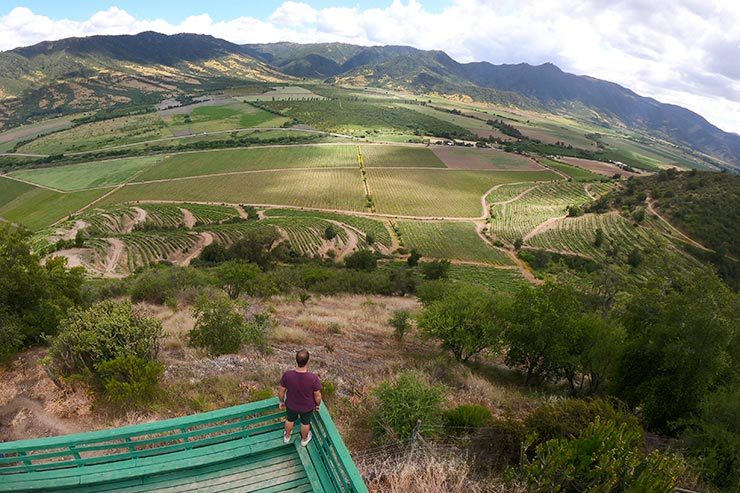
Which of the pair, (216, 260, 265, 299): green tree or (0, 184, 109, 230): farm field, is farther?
(0, 184, 109, 230): farm field

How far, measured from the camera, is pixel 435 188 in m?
106

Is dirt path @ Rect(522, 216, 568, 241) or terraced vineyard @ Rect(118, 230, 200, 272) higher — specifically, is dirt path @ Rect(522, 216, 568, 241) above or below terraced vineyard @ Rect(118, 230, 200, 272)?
above

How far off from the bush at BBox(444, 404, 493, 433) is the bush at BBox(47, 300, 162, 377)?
8.85m

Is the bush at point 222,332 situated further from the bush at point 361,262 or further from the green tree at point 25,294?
the bush at point 361,262

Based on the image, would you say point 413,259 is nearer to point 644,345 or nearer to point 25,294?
point 644,345

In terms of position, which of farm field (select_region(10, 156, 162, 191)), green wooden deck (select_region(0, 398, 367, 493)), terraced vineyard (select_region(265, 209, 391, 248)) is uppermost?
green wooden deck (select_region(0, 398, 367, 493))

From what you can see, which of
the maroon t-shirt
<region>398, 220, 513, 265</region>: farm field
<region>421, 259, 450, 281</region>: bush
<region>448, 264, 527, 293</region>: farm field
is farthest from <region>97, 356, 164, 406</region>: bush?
<region>398, 220, 513, 265</region>: farm field

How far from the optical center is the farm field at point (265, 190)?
308 ft

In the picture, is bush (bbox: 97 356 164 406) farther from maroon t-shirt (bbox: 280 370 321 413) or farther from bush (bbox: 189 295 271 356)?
maroon t-shirt (bbox: 280 370 321 413)

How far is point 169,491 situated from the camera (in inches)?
231

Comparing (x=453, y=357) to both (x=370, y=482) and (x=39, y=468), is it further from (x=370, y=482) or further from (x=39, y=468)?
(x=39, y=468)

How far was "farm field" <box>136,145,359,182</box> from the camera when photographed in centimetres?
11264

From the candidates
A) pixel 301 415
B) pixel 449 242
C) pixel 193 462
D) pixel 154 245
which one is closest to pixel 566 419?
pixel 301 415

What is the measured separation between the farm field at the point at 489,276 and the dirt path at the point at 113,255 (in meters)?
48.1
